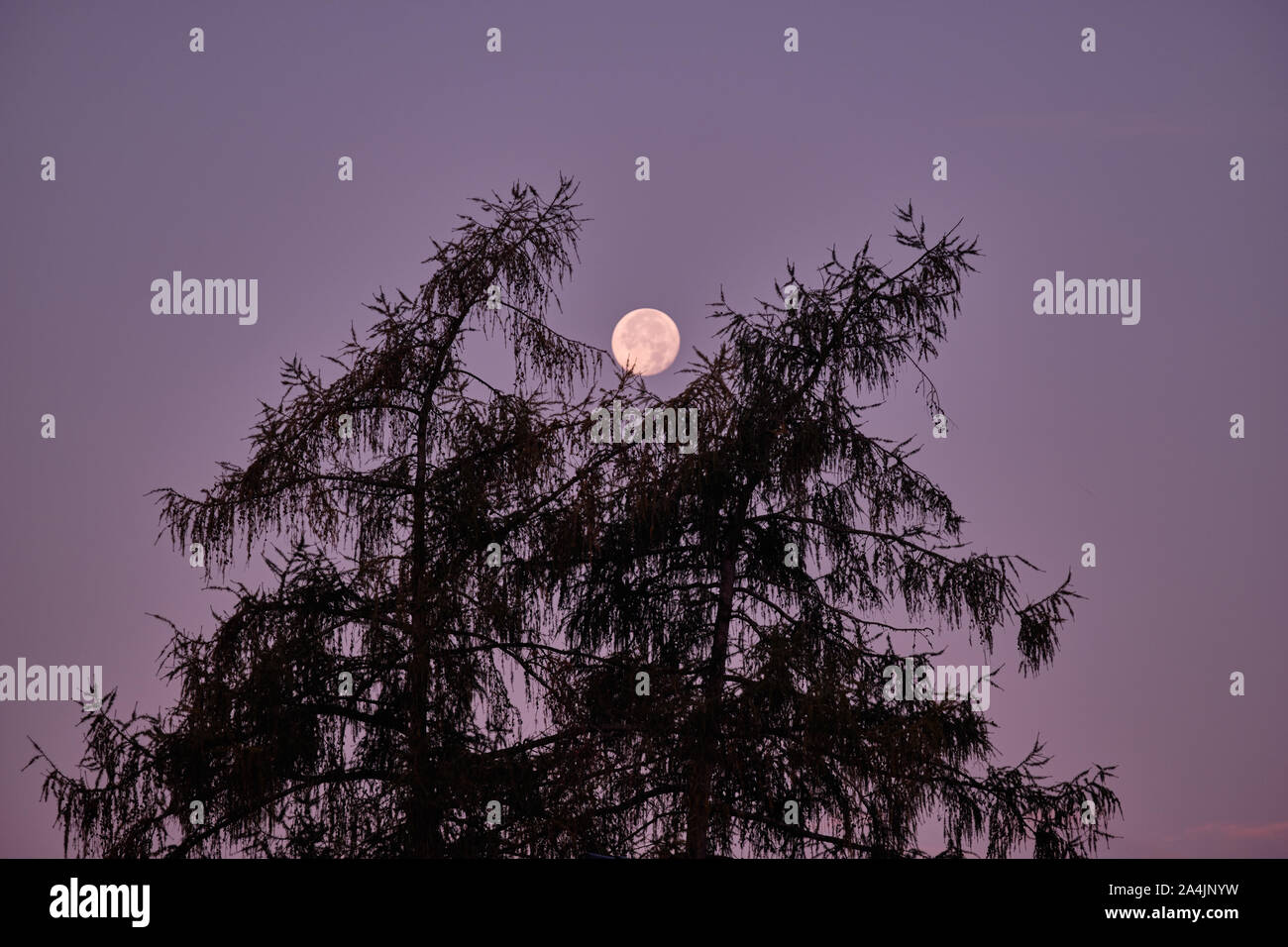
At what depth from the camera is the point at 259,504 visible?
11812 millimetres

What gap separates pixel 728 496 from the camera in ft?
40.4

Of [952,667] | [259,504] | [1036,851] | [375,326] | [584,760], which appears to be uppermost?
[375,326]

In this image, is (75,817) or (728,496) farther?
(728,496)

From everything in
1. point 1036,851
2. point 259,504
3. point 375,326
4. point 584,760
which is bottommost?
point 1036,851

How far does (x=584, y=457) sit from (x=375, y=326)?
252 cm

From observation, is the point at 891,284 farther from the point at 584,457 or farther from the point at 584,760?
the point at 584,760
